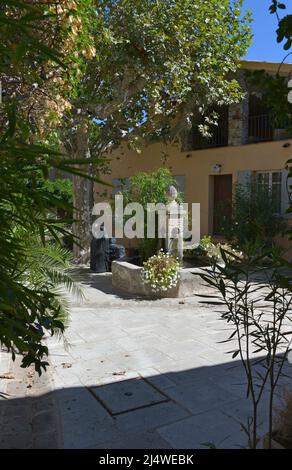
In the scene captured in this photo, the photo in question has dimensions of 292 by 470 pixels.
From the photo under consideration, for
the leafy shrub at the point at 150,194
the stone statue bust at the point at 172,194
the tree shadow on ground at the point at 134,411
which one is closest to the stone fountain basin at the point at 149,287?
the leafy shrub at the point at 150,194

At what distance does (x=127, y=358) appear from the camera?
5223 millimetres

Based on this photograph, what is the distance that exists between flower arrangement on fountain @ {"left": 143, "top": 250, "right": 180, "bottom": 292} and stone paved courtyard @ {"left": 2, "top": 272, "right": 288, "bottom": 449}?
5.20ft

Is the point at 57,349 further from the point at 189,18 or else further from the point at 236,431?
the point at 189,18

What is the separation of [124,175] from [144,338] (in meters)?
14.9

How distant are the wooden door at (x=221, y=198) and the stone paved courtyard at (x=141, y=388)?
28.4 feet

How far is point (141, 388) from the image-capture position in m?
4.32

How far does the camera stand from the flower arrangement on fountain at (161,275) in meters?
8.66

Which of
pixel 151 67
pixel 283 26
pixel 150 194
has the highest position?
pixel 151 67

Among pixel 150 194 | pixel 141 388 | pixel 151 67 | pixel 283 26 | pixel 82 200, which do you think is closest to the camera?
pixel 283 26

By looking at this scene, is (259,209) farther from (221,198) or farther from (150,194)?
(150,194)

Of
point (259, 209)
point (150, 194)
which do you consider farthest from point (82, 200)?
point (259, 209)

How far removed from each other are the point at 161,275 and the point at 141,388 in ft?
14.5

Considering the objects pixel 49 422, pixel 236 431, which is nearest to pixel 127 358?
pixel 49 422

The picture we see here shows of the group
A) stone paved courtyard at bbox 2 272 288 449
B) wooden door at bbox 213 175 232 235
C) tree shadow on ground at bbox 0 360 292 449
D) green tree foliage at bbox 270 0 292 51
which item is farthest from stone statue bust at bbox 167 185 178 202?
green tree foliage at bbox 270 0 292 51
